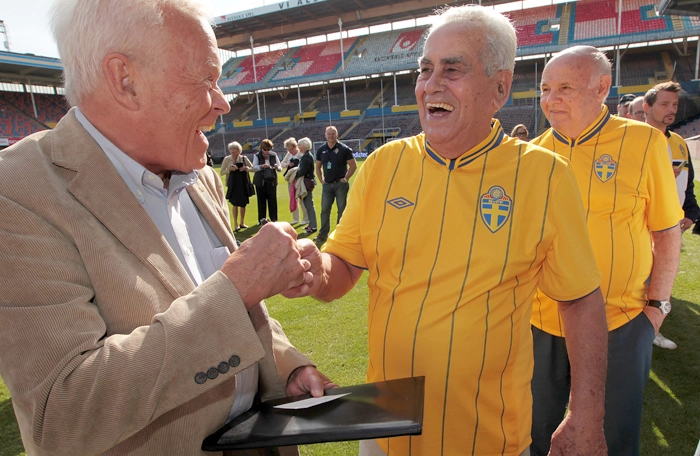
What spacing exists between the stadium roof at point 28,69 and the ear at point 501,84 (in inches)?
1510

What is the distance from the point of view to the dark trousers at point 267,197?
34.1ft

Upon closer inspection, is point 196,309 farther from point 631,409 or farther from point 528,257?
point 631,409

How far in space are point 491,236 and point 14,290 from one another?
1.44m

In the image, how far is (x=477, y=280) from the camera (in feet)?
5.37

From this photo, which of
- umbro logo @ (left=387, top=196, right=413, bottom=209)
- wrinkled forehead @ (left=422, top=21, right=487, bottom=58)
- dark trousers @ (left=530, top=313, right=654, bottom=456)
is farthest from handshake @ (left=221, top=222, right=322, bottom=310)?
dark trousers @ (left=530, top=313, right=654, bottom=456)

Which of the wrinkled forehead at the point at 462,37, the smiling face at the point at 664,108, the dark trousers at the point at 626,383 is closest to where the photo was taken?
the wrinkled forehead at the point at 462,37

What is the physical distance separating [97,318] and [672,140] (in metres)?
5.25

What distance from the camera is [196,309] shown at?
109 centimetres

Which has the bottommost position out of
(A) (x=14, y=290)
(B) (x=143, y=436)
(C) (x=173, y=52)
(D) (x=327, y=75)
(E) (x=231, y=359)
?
(B) (x=143, y=436)

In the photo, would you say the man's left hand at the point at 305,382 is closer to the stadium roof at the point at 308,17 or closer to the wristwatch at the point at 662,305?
the wristwatch at the point at 662,305

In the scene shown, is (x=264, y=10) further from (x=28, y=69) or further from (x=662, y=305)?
(x=662, y=305)

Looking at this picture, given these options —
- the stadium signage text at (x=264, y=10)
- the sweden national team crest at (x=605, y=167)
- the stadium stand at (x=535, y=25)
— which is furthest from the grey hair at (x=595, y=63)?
the stadium signage text at (x=264, y=10)

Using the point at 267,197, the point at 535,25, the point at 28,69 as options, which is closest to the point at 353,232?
the point at 267,197

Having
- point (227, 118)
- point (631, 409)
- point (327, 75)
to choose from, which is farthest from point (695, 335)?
point (227, 118)
